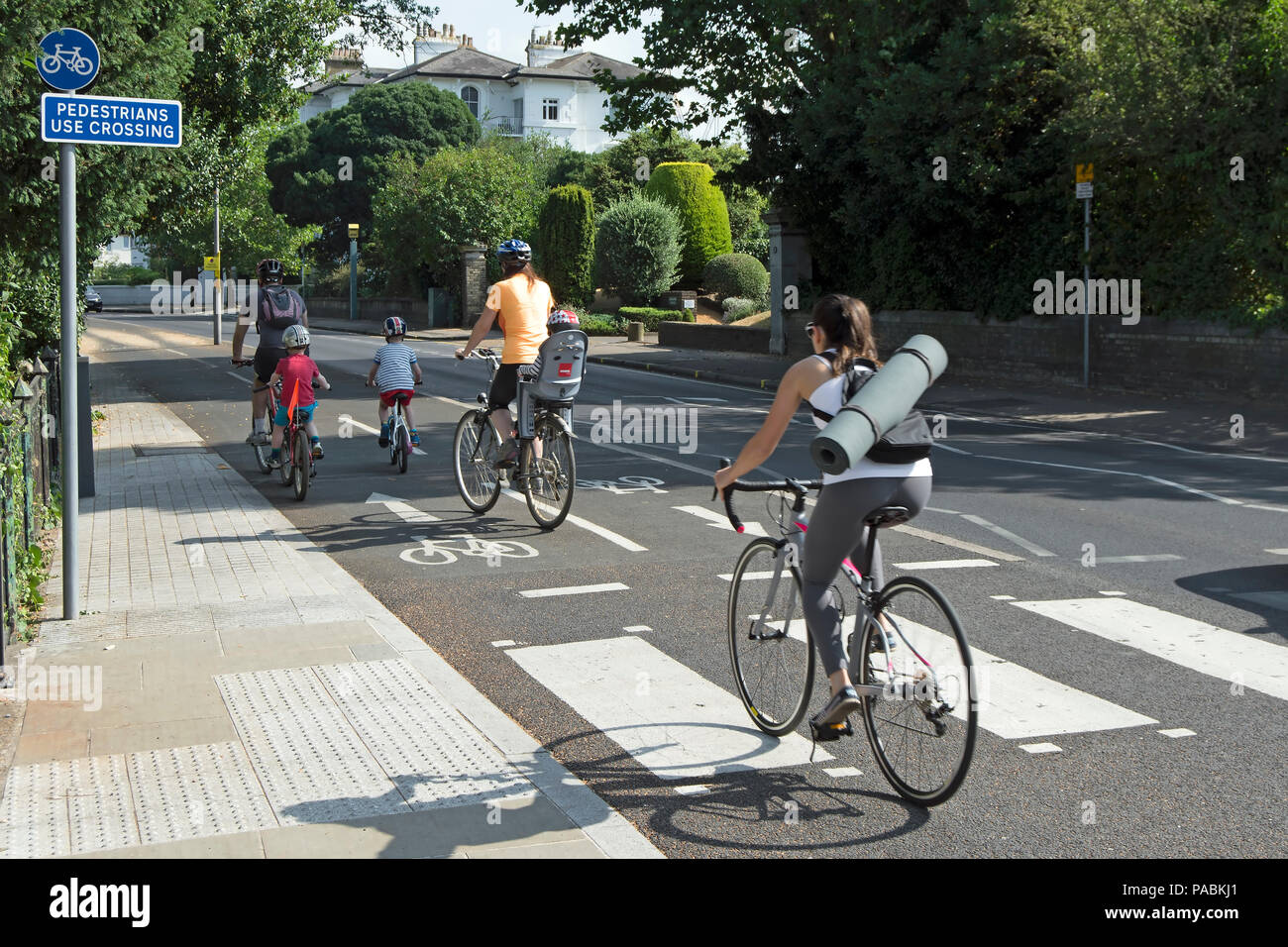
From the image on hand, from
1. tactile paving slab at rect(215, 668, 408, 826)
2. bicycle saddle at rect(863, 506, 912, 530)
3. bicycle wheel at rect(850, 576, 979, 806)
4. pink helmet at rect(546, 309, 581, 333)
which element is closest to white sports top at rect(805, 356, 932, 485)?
bicycle saddle at rect(863, 506, 912, 530)

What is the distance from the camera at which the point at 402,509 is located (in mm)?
10938

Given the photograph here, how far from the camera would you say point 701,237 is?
48062 millimetres

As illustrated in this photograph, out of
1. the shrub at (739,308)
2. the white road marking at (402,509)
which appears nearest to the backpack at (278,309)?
the white road marking at (402,509)

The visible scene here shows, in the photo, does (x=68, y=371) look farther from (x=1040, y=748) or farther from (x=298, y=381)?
(x=1040, y=748)

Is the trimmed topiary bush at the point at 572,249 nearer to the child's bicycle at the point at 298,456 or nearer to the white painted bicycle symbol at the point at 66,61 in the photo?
the child's bicycle at the point at 298,456

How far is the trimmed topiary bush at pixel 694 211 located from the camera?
48031 millimetres

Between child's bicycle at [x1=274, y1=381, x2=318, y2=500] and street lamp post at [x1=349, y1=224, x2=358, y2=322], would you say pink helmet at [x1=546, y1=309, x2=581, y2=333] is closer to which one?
child's bicycle at [x1=274, y1=381, x2=318, y2=500]

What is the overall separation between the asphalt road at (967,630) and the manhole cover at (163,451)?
1.72 ft

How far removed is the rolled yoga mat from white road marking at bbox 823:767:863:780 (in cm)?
136

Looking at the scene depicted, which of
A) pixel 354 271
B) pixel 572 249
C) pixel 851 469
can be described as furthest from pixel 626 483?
pixel 354 271

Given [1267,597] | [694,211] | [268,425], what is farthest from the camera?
[694,211]

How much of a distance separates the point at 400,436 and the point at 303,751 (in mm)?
7913
